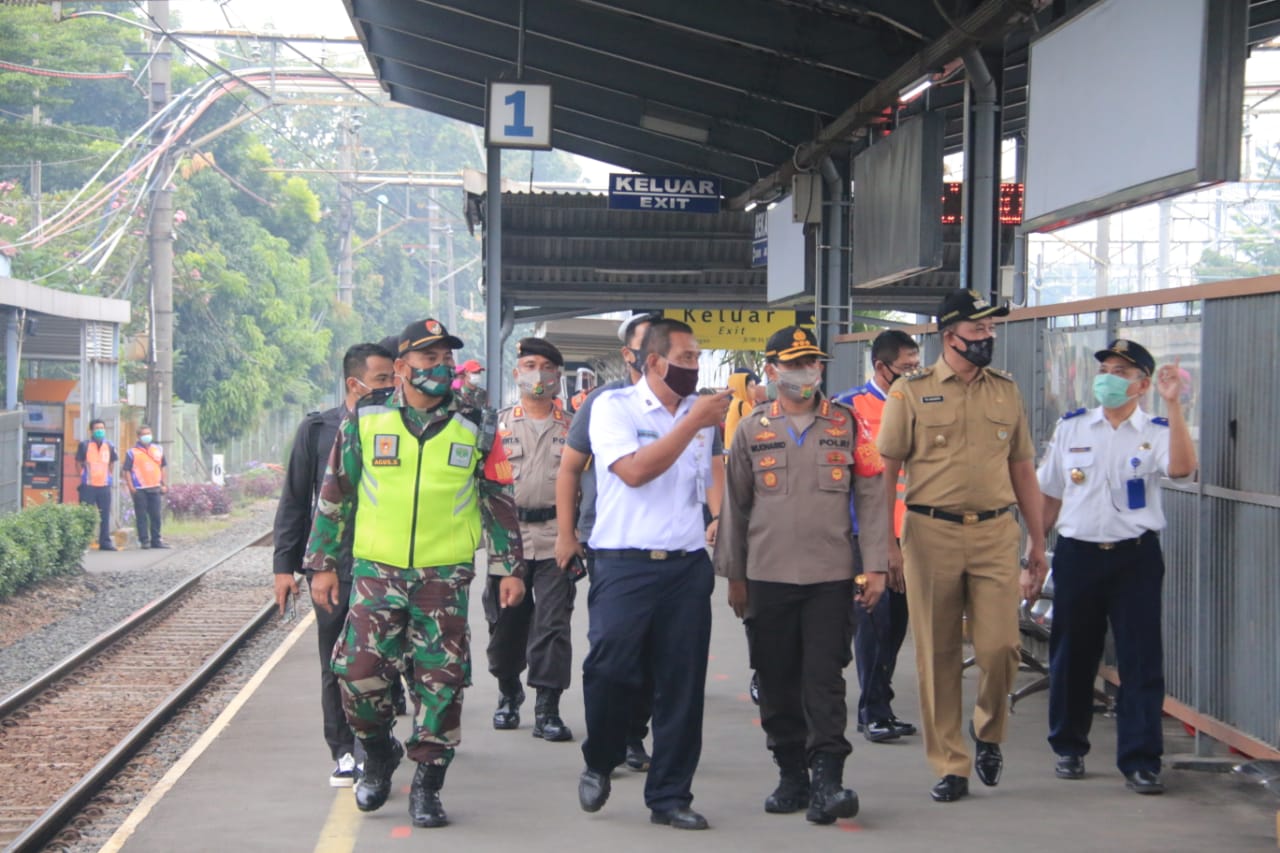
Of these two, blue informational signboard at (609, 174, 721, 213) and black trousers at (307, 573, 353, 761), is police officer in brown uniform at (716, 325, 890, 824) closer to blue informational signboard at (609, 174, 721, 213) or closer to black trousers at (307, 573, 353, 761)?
black trousers at (307, 573, 353, 761)

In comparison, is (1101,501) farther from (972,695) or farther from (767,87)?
(767,87)

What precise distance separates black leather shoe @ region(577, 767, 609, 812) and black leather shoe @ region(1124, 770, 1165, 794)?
2.17 metres

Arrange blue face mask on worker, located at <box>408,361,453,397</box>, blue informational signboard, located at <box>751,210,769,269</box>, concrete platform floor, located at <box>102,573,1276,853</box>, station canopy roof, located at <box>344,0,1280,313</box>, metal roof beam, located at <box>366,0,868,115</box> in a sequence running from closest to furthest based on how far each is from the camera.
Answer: concrete platform floor, located at <box>102,573,1276,853</box> < blue face mask on worker, located at <box>408,361,453,397</box> < station canopy roof, located at <box>344,0,1280,313</box> < metal roof beam, located at <box>366,0,868,115</box> < blue informational signboard, located at <box>751,210,769,269</box>

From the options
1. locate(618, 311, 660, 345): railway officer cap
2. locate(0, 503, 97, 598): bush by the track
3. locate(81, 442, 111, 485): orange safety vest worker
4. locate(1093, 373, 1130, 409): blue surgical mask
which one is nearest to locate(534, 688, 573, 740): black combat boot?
locate(618, 311, 660, 345): railway officer cap

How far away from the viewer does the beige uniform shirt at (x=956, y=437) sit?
261 inches

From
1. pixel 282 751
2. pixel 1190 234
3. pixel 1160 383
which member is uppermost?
pixel 1190 234

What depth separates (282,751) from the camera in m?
8.11

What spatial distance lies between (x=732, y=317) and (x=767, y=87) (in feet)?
30.5

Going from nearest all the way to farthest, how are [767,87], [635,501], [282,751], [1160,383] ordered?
[635,501], [1160,383], [282,751], [767,87]

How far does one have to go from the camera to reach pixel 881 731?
8039 millimetres

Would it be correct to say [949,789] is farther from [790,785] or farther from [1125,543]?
[1125,543]

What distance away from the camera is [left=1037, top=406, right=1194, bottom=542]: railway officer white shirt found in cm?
684

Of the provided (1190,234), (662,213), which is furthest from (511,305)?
(1190,234)

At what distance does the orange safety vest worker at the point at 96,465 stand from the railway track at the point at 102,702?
211 inches
